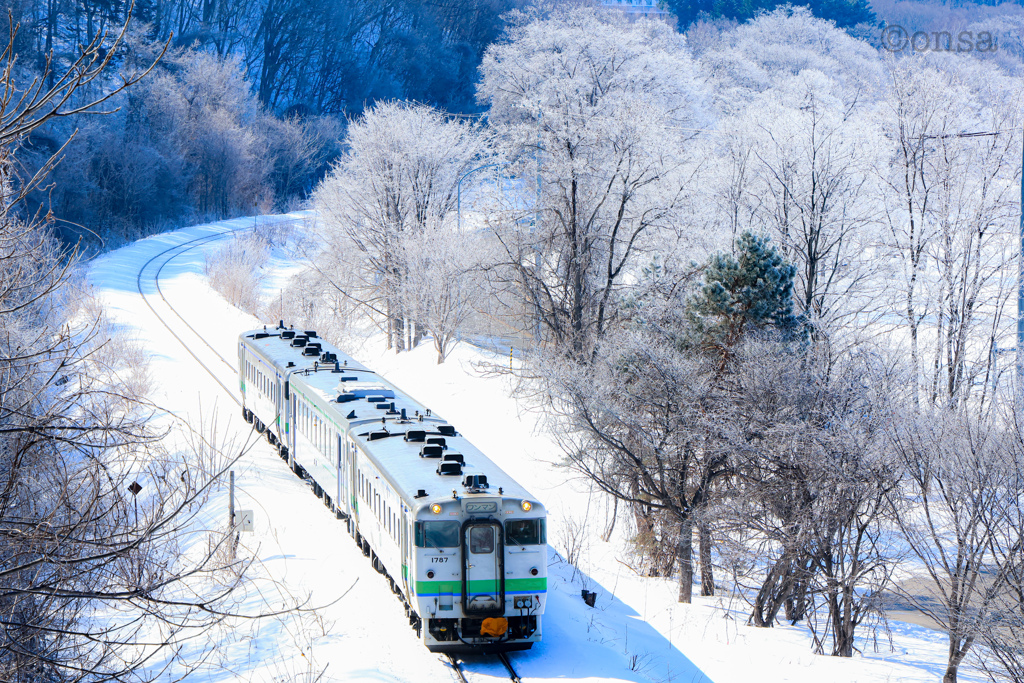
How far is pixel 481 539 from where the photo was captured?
12609 millimetres

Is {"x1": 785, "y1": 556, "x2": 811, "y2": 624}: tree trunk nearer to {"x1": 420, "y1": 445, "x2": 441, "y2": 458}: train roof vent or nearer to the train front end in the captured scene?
the train front end

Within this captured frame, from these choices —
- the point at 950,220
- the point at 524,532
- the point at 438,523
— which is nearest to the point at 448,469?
the point at 438,523

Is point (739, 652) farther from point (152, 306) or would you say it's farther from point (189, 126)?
point (189, 126)

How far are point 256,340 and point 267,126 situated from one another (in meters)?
58.3

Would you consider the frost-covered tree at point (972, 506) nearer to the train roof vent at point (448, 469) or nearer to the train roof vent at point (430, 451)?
the train roof vent at point (448, 469)

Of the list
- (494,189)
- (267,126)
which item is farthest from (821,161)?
(267,126)

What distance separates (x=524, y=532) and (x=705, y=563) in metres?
8.74

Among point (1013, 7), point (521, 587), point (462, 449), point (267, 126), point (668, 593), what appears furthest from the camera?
point (1013, 7)

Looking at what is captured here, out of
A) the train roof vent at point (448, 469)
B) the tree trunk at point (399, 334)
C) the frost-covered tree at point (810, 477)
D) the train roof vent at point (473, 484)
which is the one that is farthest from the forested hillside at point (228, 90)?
the train roof vent at point (473, 484)

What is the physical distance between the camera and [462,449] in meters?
15.2

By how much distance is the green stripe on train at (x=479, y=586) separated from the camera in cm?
1235

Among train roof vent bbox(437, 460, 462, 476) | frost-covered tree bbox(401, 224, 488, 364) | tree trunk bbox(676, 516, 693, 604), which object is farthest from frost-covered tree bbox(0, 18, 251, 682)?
frost-covered tree bbox(401, 224, 488, 364)

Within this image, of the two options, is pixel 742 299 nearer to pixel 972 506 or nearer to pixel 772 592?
pixel 772 592

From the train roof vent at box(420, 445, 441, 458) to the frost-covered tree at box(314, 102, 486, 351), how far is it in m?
24.4
